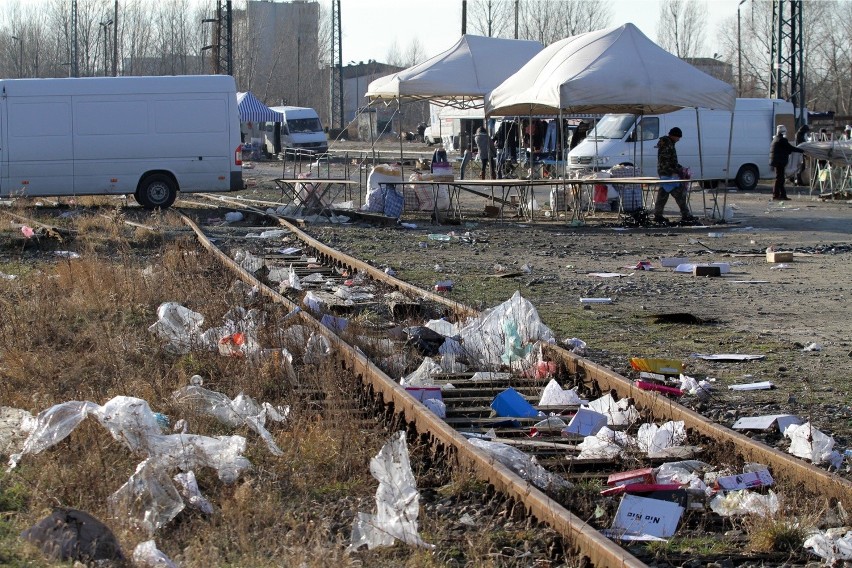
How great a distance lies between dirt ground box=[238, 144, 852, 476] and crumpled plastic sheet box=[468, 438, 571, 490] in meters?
1.46

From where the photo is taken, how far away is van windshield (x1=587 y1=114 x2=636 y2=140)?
1152 inches

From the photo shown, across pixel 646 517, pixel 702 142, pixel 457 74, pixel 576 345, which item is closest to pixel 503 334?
pixel 576 345

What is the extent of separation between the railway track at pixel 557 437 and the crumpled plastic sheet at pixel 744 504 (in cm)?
7

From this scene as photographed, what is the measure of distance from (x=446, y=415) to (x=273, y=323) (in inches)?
94.6

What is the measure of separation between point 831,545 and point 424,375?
3.60 meters

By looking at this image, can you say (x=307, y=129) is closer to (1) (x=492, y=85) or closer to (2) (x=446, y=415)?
(1) (x=492, y=85)

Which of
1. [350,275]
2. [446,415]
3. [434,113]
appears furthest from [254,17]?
[446,415]

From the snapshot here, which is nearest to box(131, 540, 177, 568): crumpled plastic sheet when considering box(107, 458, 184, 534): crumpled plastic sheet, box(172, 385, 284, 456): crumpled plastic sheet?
box(107, 458, 184, 534): crumpled plastic sheet

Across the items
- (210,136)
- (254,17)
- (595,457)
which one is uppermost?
(254,17)

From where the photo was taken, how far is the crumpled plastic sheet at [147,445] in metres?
4.66

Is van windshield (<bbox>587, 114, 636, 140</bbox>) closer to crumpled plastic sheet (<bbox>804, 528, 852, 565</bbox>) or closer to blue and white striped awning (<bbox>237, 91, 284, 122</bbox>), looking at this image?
blue and white striped awning (<bbox>237, 91, 284, 122</bbox>)

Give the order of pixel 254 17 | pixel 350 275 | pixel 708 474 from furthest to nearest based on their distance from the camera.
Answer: pixel 254 17 → pixel 350 275 → pixel 708 474

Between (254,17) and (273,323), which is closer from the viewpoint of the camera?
(273,323)

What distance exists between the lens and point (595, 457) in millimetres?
5637
